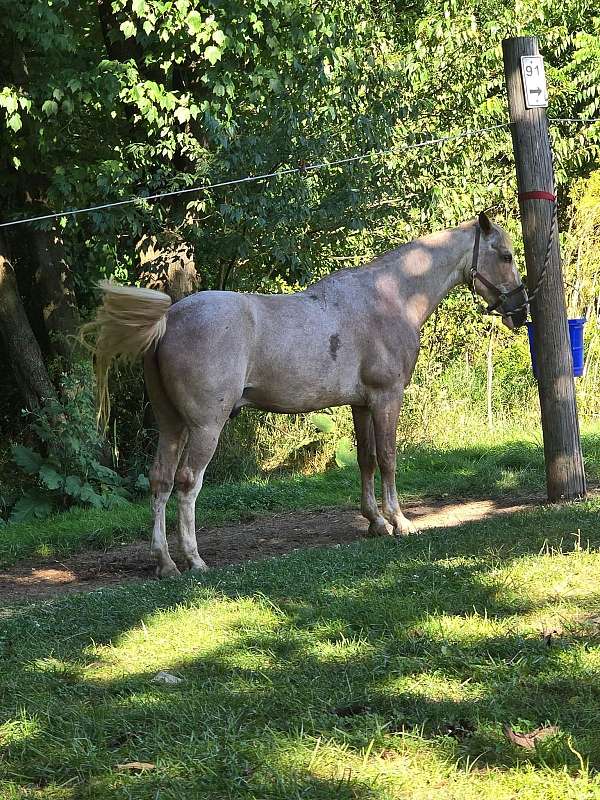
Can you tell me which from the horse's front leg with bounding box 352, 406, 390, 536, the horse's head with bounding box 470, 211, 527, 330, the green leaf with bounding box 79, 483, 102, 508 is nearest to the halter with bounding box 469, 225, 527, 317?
the horse's head with bounding box 470, 211, 527, 330

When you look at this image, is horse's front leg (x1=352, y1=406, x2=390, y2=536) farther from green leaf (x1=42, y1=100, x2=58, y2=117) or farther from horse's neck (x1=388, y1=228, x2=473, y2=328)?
green leaf (x1=42, y1=100, x2=58, y2=117)

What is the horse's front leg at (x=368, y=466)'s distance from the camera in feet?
23.2

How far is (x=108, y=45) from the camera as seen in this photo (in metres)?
10.0

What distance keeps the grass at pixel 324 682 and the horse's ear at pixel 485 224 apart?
8.81 feet

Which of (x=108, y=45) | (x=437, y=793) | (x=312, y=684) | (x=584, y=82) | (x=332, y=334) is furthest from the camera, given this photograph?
(x=584, y=82)

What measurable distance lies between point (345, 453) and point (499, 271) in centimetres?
356

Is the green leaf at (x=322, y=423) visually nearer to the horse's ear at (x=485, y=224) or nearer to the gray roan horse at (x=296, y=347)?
the gray roan horse at (x=296, y=347)

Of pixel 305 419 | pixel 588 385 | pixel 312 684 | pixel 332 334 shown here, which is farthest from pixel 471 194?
pixel 312 684

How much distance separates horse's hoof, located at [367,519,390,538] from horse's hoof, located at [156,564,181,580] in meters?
1.57

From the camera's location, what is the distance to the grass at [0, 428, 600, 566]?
762cm

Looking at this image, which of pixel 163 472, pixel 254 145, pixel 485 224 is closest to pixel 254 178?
pixel 254 145

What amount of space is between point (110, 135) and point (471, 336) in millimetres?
4977

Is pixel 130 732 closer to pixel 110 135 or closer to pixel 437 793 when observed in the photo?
pixel 437 793

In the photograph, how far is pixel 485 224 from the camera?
7207 mm
